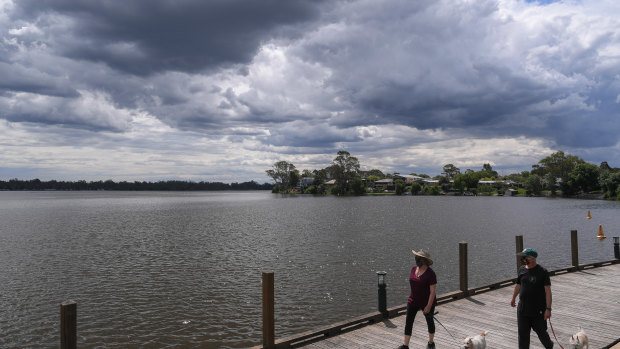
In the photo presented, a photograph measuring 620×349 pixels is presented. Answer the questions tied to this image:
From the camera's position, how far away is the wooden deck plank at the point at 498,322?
8156 mm

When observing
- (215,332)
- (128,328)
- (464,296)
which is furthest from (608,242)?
(128,328)

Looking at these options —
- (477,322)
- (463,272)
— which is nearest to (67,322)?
(477,322)

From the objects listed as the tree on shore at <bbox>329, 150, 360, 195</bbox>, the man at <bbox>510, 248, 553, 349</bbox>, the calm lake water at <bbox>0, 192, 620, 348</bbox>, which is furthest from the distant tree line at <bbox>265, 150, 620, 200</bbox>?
the man at <bbox>510, 248, 553, 349</bbox>

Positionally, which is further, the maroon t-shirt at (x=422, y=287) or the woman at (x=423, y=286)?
the maroon t-shirt at (x=422, y=287)

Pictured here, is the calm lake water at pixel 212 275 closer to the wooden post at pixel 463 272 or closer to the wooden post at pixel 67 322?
the wooden post at pixel 463 272

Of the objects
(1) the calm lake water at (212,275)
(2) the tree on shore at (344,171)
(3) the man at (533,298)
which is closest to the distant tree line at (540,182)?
(2) the tree on shore at (344,171)

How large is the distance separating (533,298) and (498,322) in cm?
341

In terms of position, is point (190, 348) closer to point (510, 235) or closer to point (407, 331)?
point (407, 331)

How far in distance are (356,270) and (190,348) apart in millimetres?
10909

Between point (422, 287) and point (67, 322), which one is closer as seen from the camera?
point (67, 322)

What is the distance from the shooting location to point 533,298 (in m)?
6.38

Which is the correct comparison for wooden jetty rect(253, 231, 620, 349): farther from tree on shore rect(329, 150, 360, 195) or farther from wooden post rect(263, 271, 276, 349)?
tree on shore rect(329, 150, 360, 195)

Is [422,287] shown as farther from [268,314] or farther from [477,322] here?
[477,322]

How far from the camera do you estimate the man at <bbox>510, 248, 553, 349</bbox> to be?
250 inches
